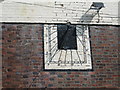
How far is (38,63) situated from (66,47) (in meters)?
0.88

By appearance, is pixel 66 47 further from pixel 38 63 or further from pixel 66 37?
pixel 38 63

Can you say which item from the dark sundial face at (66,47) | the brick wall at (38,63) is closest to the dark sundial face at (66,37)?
the dark sundial face at (66,47)

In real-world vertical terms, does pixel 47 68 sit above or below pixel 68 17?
below

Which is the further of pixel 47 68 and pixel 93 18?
pixel 93 18

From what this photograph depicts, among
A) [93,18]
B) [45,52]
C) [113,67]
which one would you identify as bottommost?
[113,67]

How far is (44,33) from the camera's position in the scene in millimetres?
6516

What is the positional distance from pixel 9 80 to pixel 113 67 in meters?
2.78

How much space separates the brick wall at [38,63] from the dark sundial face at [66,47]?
0.14 meters

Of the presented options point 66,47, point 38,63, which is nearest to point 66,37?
point 66,47

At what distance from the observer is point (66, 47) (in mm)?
6418

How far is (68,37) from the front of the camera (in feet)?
21.4

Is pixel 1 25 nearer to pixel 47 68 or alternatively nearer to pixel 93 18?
pixel 47 68

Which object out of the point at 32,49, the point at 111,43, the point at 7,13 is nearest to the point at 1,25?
the point at 7,13

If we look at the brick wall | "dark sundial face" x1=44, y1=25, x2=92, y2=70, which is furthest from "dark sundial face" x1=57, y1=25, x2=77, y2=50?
the brick wall
